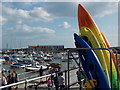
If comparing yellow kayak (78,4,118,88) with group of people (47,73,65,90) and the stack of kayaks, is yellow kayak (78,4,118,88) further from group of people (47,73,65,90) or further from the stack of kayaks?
group of people (47,73,65,90)

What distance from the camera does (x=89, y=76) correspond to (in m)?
6.63

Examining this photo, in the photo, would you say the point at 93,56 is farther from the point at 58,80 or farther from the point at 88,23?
the point at 88,23

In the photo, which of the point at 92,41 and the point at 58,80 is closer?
the point at 92,41

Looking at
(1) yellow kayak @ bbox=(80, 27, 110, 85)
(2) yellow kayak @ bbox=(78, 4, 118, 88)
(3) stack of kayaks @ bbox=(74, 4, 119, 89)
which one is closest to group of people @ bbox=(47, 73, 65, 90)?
(3) stack of kayaks @ bbox=(74, 4, 119, 89)

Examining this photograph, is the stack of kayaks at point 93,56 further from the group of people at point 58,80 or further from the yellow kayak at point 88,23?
the group of people at point 58,80

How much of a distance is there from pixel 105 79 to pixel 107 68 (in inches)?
35.1

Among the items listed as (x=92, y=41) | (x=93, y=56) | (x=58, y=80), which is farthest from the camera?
(x=58, y=80)

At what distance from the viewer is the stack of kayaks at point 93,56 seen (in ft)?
21.9

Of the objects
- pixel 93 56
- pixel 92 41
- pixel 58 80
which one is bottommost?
pixel 58 80

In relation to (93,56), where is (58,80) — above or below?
below

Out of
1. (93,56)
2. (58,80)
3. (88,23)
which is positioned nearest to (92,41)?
(88,23)

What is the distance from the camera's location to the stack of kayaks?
6.68 meters

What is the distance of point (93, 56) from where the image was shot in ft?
22.2

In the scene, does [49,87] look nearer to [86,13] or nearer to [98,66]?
[98,66]
